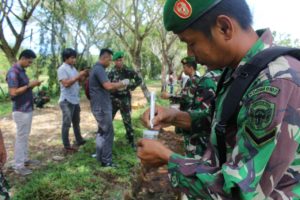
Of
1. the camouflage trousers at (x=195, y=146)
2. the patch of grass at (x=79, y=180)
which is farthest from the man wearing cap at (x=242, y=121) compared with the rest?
the patch of grass at (x=79, y=180)

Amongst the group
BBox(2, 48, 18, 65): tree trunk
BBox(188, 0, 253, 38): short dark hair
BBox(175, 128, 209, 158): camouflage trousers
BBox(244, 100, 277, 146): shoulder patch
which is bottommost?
BBox(175, 128, 209, 158): camouflage trousers

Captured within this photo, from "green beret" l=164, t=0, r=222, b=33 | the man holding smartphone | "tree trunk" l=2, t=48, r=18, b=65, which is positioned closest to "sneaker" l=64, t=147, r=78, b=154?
the man holding smartphone

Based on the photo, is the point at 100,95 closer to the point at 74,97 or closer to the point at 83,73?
the point at 83,73

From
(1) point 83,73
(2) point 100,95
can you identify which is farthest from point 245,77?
(1) point 83,73

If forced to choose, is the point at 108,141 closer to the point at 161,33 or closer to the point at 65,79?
the point at 65,79

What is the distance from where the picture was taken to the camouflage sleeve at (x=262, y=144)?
0.92 meters

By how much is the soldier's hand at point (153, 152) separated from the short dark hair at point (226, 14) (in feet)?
1.49

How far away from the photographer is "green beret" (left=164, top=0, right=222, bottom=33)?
1.09 m

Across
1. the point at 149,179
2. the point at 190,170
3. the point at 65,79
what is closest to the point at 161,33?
the point at 65,79

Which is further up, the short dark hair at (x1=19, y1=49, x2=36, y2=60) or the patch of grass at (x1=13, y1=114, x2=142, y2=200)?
the short dark hair at (x1=19, y1=49, x2=36, y2=60)

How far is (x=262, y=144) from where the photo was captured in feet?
3.05

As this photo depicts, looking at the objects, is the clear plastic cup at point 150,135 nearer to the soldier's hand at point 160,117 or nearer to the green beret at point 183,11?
the soldier's hand at point 160,117

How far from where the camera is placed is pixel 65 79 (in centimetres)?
577

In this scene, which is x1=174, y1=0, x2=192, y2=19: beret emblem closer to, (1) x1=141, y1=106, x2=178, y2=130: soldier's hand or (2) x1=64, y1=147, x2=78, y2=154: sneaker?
(1) x1=141, y1=106, x2=178, y2=130: soldier's hand
